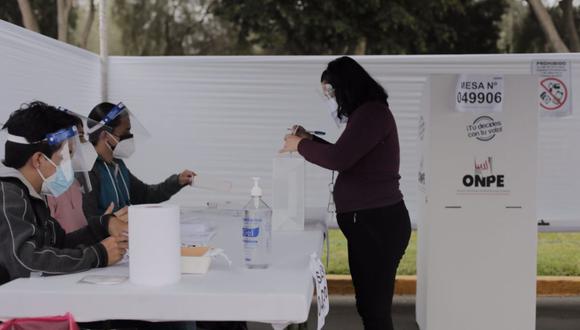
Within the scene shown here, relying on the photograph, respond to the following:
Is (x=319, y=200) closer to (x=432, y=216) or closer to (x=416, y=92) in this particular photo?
(x=416, y=92)

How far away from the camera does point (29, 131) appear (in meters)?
2.02

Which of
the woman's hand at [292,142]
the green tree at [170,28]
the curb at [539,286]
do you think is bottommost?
the curb at [539,286]

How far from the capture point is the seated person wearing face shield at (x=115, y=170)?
2939 mm

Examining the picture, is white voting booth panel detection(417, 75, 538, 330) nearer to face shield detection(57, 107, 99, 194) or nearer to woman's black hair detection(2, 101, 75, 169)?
face shield detection(57, 107, 99, 194)

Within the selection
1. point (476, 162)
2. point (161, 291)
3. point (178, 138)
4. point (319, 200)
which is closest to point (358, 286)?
point (161, 291)

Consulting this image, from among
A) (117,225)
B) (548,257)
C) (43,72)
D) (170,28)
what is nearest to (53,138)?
(117,225)

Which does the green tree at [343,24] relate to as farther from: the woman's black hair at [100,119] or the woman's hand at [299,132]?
the woman's hand at [299,132]

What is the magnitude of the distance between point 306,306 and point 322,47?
10360mm

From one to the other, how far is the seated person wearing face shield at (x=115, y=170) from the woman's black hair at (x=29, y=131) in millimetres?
584

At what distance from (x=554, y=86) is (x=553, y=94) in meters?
0.06

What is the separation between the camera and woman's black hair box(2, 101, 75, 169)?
2.02m

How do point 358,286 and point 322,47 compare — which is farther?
point 322,47

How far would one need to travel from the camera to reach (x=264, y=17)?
37.5 feet

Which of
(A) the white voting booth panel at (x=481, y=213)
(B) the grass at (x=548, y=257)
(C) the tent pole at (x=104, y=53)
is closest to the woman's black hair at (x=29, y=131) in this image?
(A) the white voting booth panel at (x=481, y=213)
